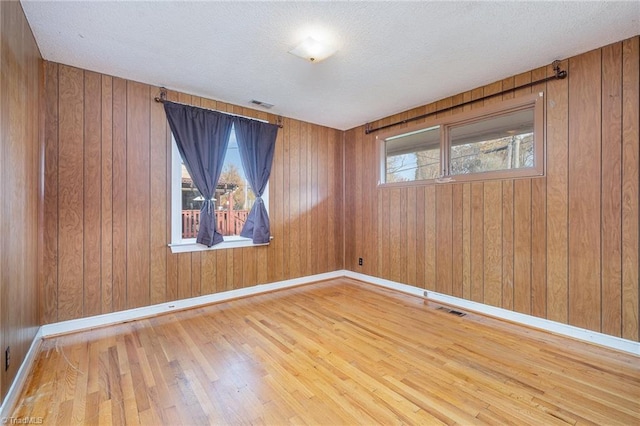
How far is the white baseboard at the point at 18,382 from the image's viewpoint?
5.18ft

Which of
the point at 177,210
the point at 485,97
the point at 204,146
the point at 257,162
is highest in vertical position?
the point at 485,97

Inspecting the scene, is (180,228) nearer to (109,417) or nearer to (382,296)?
(109,417)

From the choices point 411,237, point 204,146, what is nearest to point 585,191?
point 411,237

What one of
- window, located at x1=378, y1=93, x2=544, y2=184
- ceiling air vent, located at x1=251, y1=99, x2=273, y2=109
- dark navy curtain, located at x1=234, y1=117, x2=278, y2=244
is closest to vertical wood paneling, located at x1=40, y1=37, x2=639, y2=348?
window, located at x1=378, y1=93, x2=544, y2=184

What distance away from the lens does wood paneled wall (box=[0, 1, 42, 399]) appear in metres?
1.61

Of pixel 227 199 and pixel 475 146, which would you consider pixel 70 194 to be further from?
pixel 475 146

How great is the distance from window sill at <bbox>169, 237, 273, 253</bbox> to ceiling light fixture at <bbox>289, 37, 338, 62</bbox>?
236 centimetres

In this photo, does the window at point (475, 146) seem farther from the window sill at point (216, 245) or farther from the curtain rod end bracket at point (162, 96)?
the curtain rod end bracket at point (162, 96)

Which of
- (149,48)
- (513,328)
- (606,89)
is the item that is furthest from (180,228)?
(606,89)

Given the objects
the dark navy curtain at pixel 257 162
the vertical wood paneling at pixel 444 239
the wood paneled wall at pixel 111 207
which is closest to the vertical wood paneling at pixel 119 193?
the wood paneled wall at pixel 111 207

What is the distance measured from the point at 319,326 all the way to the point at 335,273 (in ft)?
6.76

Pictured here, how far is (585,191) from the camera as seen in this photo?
2521 mm

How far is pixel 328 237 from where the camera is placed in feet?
15.9

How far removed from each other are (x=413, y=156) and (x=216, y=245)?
2.88 metres
